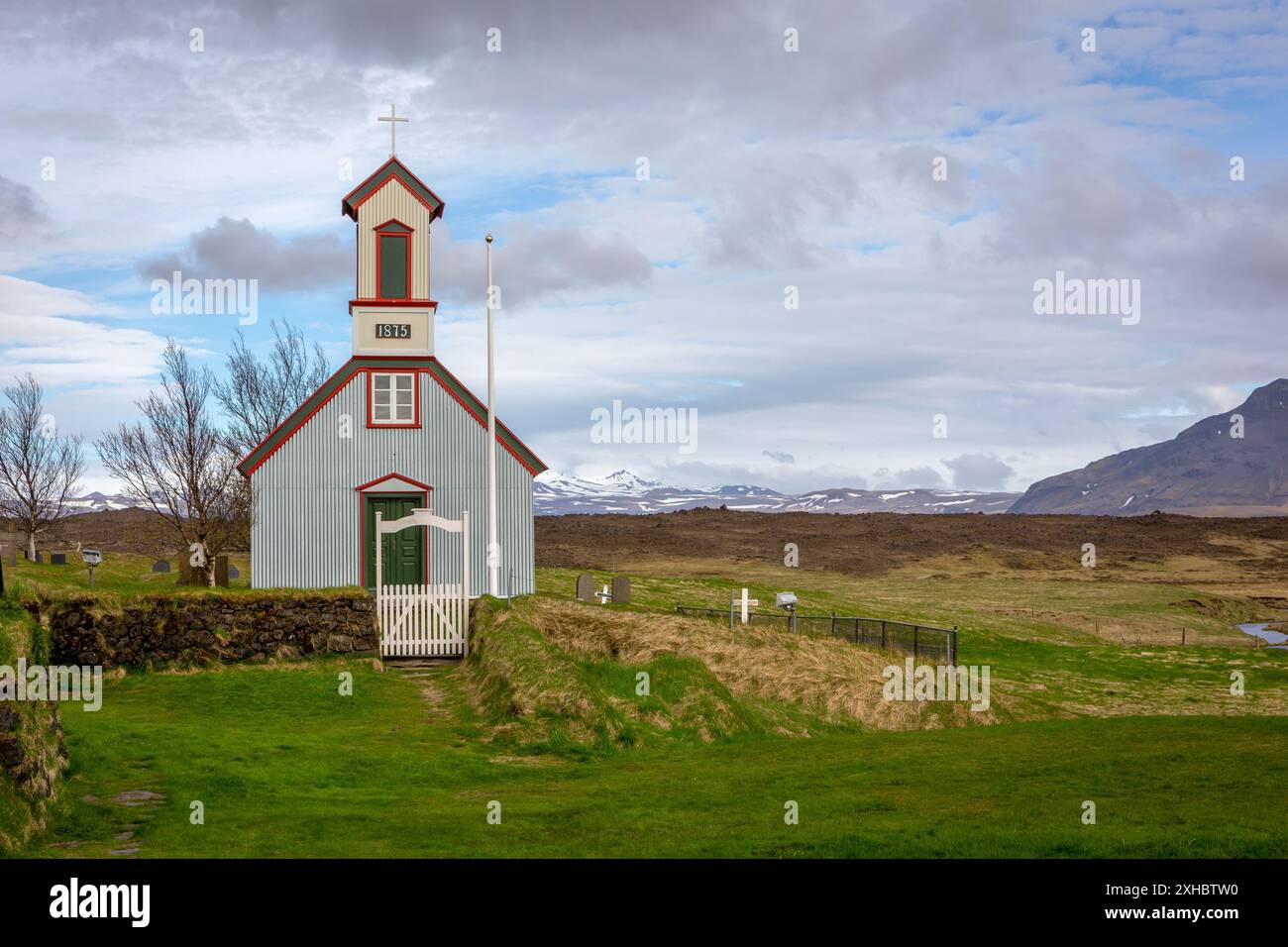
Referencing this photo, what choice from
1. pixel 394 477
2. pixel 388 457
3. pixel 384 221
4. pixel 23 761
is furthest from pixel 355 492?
pixel 23 761

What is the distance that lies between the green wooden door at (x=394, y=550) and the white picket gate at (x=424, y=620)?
581 centimetres

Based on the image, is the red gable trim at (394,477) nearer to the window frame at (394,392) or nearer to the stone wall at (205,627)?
the window frame at (394,392)

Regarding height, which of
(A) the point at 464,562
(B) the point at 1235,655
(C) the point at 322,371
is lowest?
(B) the point at 1235,655

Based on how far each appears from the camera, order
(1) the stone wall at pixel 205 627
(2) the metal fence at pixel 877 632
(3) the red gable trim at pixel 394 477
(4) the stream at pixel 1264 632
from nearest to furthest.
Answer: (1) the stone wall at pixel 205 627
(2) the metal fence at pixel 877 632
(3) the red gable trim at pixel 394 477
(4) the stream at pixel 1264 632

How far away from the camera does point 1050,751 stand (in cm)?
1606

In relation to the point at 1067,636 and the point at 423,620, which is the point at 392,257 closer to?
the point at 423,620

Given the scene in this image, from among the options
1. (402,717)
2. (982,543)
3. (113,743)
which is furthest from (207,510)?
(982,543)

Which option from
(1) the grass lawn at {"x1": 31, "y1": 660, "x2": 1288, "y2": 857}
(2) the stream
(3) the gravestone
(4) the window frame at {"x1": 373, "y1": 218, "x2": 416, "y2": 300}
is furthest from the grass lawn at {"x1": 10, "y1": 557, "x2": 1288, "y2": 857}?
(2) the stream

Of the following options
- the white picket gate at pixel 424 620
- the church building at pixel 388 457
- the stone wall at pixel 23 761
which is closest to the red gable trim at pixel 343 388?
the church building at pixel 388 457

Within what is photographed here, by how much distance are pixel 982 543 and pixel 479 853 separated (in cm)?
9973

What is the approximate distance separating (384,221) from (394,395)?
5673mm

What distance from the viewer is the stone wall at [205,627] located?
963 inches

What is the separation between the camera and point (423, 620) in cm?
2778
